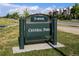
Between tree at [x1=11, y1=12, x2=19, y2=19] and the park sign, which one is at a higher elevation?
tree at [x1=11, y1=12, x2=19, y2=19]

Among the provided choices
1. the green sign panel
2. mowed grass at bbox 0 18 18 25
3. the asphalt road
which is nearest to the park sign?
the green sign panel

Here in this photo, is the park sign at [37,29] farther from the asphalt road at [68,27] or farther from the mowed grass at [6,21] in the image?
the mowed grass at [6,21]

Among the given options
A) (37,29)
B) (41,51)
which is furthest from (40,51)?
(37,29)

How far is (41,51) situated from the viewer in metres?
5.20

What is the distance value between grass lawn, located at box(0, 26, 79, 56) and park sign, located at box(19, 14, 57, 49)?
0.47 metres

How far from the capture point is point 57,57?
498cm

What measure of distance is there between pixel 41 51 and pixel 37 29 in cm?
79

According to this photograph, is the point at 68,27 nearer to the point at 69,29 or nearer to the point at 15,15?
the point at 69,29

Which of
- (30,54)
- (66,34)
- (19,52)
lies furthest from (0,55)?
(66,34)

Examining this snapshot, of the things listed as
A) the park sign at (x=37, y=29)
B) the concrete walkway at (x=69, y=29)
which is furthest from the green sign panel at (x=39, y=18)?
the concrete walkway at (x=69, y=29)

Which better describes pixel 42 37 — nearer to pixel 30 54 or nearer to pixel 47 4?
pixel 30 54

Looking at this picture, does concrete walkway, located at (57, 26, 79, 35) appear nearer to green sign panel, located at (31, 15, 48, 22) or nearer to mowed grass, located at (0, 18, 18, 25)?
green sign panel, located at (31, 15, 48, 22)

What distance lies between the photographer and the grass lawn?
5109 mm

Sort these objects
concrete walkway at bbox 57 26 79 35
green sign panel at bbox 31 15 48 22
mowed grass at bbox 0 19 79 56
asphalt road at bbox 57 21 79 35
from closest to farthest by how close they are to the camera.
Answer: mowed grass at bbox 0 19 79 56
green sign panel at bbox 31 15 48 22
asphalt road at bbox 57 21 79 35
concrete walkway at bbox 57 26 79 35
